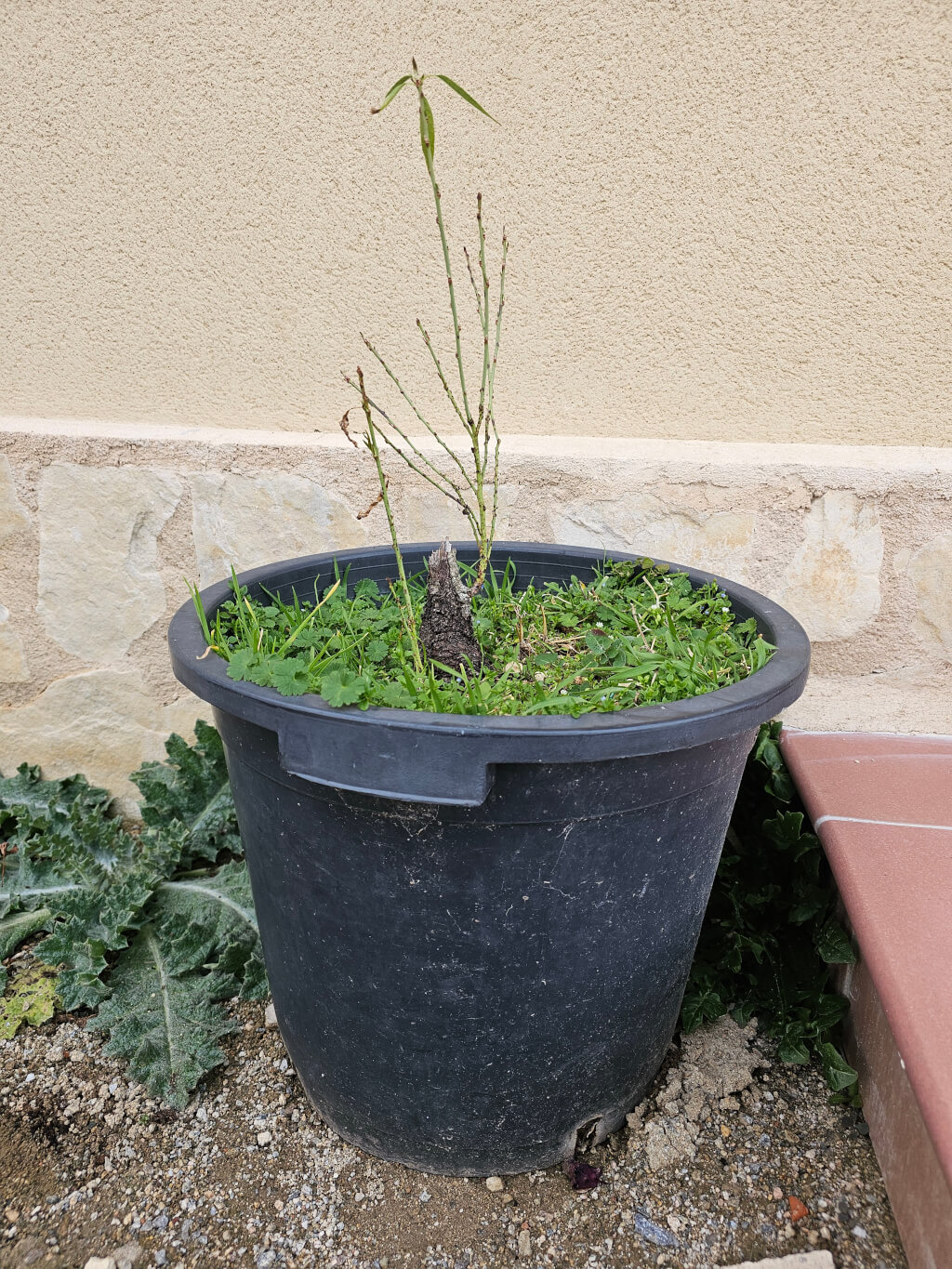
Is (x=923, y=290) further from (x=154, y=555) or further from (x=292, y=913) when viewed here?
(x=154, y=555)

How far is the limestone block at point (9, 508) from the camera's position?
2.12m

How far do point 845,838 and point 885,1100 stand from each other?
0.44 m

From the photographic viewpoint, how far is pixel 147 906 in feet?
6.40

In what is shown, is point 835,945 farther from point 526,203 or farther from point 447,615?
point 526,203

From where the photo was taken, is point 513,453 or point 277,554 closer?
point 513,453

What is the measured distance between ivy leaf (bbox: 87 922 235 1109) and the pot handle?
34.9 inches

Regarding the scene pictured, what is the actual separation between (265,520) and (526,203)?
3.11 ft

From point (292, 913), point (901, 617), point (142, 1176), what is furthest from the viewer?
point (901, 617)

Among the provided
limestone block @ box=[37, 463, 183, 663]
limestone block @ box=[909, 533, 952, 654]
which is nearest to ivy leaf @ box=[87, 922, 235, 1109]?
limestone block @ box=[37, 463, 183, 663]

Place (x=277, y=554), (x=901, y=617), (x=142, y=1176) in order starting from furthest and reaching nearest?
(x=277, y=554)
(x=901, y=617)
(x=142, y=1176)

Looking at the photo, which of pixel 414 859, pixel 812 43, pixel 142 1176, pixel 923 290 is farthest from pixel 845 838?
pixel 812 43

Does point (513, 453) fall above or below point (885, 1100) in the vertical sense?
above

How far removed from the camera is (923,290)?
1.77 metres

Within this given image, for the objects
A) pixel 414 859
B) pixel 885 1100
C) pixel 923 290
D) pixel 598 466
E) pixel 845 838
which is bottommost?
pixel 885 1100
